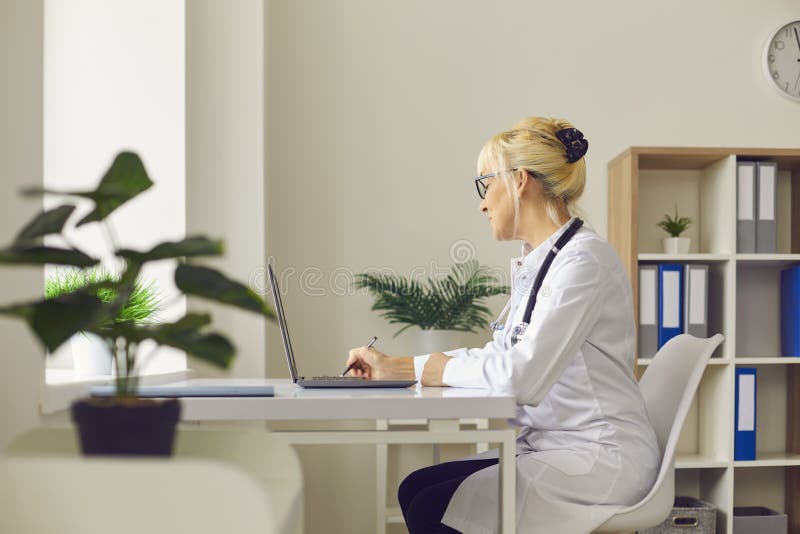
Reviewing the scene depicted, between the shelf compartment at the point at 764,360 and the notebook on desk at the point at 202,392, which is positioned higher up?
the notebook on desk at the point at 202,392

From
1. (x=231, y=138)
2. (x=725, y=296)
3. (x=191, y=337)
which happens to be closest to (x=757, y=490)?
(x=725, y=296)

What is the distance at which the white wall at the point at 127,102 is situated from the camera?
2850mm

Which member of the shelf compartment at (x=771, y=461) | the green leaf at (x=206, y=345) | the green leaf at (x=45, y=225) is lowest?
the shelf compartment at (x=771, y=461)

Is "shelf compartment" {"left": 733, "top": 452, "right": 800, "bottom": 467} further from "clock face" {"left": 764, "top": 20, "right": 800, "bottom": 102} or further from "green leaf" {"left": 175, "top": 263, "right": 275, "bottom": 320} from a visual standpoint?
"green leaf" {"left": 175, "top": 263, "right": 275, "bottom": 320}

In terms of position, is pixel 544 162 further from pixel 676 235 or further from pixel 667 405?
pixel 676 235

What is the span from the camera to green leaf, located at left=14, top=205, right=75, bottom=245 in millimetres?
812

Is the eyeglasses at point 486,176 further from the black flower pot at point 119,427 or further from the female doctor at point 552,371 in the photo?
the black flower pot at point 119,427

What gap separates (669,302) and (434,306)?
0.84 meters

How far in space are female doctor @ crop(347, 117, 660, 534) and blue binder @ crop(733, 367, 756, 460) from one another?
142 centimetres

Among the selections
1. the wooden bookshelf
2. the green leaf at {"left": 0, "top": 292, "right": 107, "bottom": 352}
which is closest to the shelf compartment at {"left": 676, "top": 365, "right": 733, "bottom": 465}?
the wooden bookshelf

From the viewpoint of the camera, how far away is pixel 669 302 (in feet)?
10.2

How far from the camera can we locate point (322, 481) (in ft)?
10.9

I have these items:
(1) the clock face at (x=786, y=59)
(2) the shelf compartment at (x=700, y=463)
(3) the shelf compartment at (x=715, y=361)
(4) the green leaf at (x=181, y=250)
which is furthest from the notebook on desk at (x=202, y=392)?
(1) the clock face at (x=786, y=59)

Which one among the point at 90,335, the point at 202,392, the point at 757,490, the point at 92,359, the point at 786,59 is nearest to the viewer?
the point at 202,392
